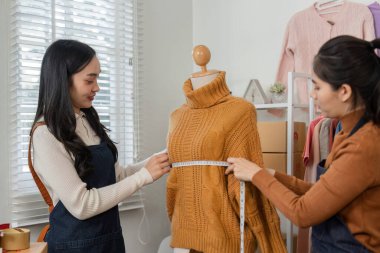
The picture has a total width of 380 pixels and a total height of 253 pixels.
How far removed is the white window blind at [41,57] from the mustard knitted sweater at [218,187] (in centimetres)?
104

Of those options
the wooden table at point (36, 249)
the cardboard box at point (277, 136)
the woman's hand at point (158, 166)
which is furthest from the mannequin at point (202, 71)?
the cardboard box at point (277, 136)

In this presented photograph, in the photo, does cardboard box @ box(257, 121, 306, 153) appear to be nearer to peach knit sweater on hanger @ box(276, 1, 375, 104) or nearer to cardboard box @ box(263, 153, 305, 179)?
cardboard box @ box(263, 153, 305, 179)

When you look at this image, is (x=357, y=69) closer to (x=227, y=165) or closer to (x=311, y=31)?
(x=227, y=165)

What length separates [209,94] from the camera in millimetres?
1517

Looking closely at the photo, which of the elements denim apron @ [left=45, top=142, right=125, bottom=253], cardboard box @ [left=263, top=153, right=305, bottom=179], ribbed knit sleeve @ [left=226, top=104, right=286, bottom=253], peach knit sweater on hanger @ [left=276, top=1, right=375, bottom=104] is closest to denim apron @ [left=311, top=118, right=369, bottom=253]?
ribbed knit sleeve @ [left=226, top=104, right=286, bottom=253]

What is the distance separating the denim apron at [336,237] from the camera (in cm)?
120

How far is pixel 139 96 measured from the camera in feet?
9.23

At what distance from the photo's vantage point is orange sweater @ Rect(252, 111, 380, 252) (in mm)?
1122

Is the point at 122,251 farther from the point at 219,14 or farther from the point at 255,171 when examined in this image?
the point at 219,14

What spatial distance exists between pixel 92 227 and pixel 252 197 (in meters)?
0.59

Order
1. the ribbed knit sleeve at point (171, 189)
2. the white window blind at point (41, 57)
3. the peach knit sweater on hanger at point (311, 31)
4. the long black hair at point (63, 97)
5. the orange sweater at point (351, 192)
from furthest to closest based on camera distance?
the peach knit sweater on hanger at point (311, 31)
the white window blind at point (41, 57)
the ribbed knit sleeve at point (171, 189)
the long black hair at point (63, 97)
the orange sweater at point (351, 192)

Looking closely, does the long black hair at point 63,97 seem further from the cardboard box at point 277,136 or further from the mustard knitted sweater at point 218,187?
the cardboard box at point 277,136

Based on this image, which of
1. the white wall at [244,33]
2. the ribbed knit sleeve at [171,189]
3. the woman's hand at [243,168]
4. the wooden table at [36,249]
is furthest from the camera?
the white wall at [244,33]

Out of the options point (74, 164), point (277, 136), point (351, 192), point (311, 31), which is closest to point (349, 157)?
point (351, 192)
